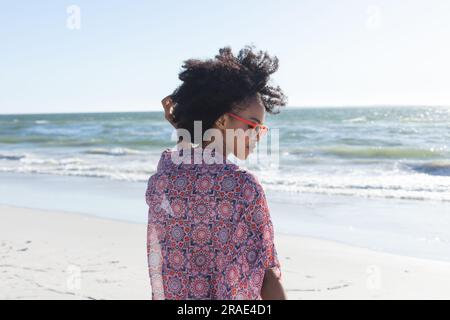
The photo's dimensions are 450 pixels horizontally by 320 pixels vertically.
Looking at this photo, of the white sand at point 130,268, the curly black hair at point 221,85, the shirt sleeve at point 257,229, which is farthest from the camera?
the white sand at point 130,268

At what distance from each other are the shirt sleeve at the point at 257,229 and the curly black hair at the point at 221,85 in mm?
250

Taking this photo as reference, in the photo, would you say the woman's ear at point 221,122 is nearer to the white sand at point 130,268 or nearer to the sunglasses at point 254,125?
the sunglasses at point 254,125

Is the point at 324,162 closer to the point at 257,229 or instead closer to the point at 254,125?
the point at 254,125

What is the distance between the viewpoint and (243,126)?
5.92 ft

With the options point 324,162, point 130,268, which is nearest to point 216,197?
point 130,268

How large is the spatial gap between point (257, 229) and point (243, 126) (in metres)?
0.34

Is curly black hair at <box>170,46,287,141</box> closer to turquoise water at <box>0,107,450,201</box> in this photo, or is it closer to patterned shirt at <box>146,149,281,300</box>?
patterned shirt at <box>146,149,281,300</box>

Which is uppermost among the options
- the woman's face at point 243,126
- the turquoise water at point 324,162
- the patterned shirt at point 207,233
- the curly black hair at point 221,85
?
the curly black hair at point 221,85

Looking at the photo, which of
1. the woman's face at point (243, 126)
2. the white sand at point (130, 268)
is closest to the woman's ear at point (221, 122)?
the woman's face at point (243, 126)

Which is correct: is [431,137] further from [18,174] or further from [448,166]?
[18,174]

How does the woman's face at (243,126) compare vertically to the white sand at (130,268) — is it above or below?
above

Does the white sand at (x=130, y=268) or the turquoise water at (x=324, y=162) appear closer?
the white sand at (x=130, y=268)

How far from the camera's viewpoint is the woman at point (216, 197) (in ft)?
5.43
